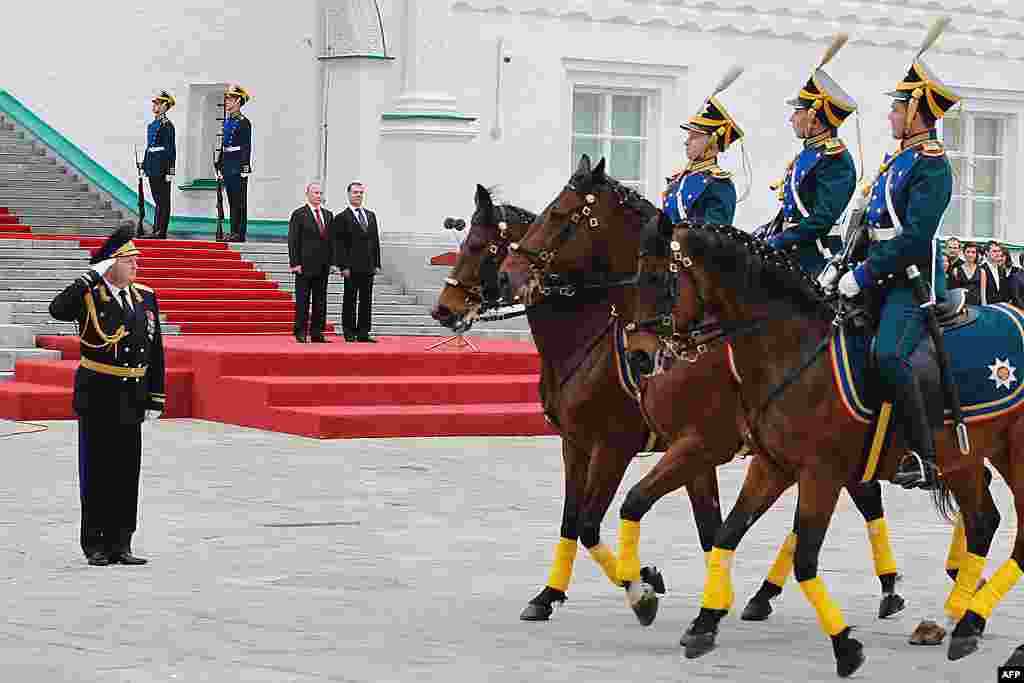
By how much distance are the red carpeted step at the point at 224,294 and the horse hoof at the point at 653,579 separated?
1371cm

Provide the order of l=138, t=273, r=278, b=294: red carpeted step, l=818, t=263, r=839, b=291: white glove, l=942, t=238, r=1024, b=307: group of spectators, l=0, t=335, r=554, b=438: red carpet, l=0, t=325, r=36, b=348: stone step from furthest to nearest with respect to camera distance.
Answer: l=942, t=238, r=1024, b=307: group of spectators
l=138, t=273, r=278, b=294: red carpeted step
l=0, t=325, r=36, b=348: stone step
l=0, t=335, r=554, b=438: red carpet
l=818, t=263, r=839, b=291: white glove

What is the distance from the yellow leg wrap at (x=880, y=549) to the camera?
10203mm

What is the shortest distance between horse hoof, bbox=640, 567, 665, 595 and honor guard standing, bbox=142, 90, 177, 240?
16.4 meters

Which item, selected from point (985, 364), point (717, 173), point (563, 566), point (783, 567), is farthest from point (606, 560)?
point (717, 173)

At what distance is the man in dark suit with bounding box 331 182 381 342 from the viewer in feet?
71.8

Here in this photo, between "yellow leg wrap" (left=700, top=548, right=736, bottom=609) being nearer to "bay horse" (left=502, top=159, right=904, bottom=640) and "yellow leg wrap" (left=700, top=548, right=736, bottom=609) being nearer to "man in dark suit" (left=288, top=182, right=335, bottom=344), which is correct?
"bay horse" (left=502, top=159, right=904, bottom=640)

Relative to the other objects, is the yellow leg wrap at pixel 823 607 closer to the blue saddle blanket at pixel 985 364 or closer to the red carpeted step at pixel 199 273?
the blue saddle blanket at pixel 985 364

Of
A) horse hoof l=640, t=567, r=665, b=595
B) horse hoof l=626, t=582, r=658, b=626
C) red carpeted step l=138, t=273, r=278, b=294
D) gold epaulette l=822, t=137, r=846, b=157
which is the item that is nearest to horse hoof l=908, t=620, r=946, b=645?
horse hoof l=626, t=582, r=658, b=626

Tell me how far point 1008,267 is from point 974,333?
56.3ft

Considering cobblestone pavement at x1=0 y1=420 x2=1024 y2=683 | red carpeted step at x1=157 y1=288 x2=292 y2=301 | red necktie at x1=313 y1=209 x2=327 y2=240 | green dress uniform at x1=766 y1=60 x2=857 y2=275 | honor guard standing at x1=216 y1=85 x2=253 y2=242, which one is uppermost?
honor guard standing at x1=216 y1=85 x2=253 y2=242

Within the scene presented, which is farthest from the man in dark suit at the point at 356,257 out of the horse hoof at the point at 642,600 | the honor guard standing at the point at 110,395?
the horse hoof at the point at 642,600

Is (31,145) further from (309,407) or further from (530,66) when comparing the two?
(309,407)

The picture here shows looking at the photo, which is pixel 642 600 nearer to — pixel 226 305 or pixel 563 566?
pixel 563 566

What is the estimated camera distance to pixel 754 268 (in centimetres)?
904
